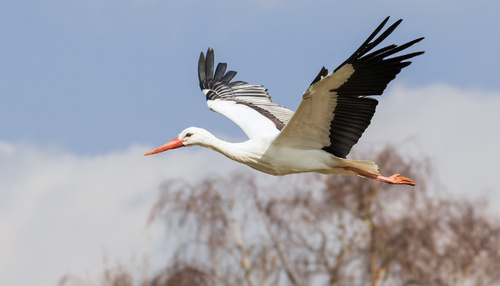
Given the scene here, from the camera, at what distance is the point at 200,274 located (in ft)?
62.2

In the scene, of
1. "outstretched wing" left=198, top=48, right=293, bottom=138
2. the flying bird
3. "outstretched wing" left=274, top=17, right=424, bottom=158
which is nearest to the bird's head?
the flying bird

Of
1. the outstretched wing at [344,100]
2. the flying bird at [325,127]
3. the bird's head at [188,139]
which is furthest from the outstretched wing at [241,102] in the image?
the outstretched wing at [344,100]

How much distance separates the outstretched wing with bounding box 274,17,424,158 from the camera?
25.1ft

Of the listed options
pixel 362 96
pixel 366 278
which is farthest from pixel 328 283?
pixel 362 96

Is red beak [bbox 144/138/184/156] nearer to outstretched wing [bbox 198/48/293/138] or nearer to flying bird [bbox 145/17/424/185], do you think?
flying bird [bbox 145/17/424/185]

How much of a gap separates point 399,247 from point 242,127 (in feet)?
44.8

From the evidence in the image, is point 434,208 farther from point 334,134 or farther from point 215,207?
point 334,134

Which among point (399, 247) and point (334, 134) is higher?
point (334, 134)

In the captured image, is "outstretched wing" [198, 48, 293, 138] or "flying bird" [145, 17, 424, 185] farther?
"outstretched wing" [198, 48, 293, 138]

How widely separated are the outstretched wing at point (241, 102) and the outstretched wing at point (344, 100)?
92 centimetres

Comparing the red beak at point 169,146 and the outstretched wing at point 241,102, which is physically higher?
the outstretched wing at point 241,102

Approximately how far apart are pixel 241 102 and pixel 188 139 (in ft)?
5.80

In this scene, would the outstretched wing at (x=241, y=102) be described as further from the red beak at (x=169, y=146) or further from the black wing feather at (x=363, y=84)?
the black wing feather at (x=363, y=84)

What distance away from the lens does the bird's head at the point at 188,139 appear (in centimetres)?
882
